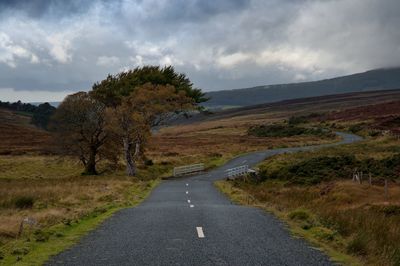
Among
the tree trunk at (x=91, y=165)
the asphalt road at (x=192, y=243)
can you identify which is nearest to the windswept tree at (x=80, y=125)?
the tree trunk at (x=91, y=165)

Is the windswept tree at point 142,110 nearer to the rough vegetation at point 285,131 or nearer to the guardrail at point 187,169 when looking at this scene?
the guardrail at point 187,169

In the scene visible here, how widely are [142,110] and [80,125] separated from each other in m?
7.79

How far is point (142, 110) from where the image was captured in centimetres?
5056

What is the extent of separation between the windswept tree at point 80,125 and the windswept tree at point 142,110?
3.00m

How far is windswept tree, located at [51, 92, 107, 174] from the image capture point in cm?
5334

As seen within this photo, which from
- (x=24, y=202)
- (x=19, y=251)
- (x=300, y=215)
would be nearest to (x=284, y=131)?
(x=24, y=202)

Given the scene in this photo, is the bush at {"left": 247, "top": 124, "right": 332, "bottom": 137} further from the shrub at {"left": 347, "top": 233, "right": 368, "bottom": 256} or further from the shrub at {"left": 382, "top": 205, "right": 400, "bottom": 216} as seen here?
the shrub at {"left": 347, "top": 233, "right": 368, "bottom": 256}

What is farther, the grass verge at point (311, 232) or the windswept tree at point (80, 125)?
the windswept tree at point (80, 125)

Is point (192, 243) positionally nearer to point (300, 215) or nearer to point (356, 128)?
point (300, 215)

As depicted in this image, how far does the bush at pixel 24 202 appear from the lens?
82.4 feet

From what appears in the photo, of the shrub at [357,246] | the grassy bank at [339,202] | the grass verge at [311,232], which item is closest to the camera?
the grass verge at [311,232]

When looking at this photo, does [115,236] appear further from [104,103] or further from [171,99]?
[104,103]

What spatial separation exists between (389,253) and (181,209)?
10.9 metres

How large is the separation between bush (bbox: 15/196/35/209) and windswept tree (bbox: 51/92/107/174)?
87.8 feet
